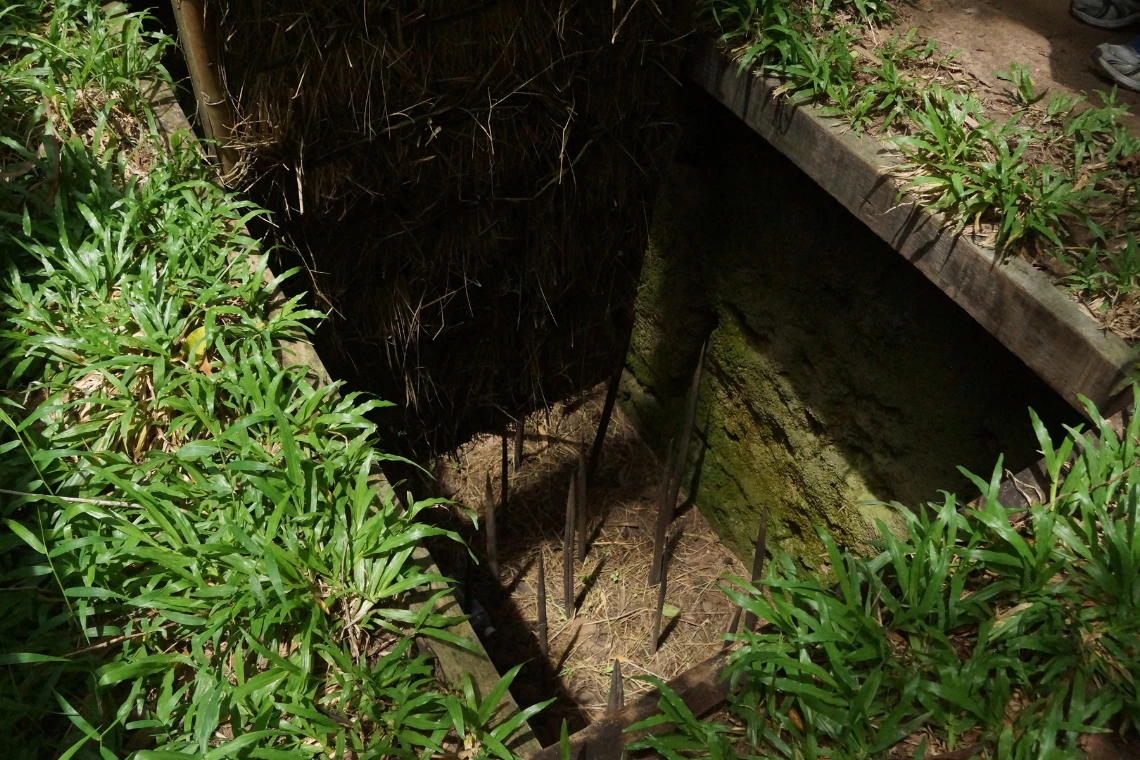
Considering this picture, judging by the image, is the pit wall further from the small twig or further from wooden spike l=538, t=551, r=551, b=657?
the small twig

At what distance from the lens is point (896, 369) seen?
287 cm

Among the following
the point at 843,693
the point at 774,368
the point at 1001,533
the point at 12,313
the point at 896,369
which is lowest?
the point at 774,368

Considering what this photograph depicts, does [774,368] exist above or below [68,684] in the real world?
below

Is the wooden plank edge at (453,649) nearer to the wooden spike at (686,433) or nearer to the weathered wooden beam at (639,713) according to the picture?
the weathered wooden beam at (639,713)

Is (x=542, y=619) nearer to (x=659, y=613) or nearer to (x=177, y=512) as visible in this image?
(x=659, y=613)

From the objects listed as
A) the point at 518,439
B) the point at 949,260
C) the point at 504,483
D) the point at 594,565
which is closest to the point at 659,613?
the point at 594,565

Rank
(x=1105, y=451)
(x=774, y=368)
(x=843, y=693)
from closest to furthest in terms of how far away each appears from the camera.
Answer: (x=843, y=693)
(x=1105, y=451)
(x=774, y=368)

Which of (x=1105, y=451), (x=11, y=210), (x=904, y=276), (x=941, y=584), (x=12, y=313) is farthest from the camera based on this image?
(x=904, y=276)

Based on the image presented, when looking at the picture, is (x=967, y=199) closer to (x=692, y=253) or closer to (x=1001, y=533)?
(x=1001, y=533)

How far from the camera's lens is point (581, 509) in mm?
3252

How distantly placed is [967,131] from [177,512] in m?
2.21

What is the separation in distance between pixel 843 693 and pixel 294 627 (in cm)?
99

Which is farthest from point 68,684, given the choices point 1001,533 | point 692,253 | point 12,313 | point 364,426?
point 692,253

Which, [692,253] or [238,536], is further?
[692,253]
